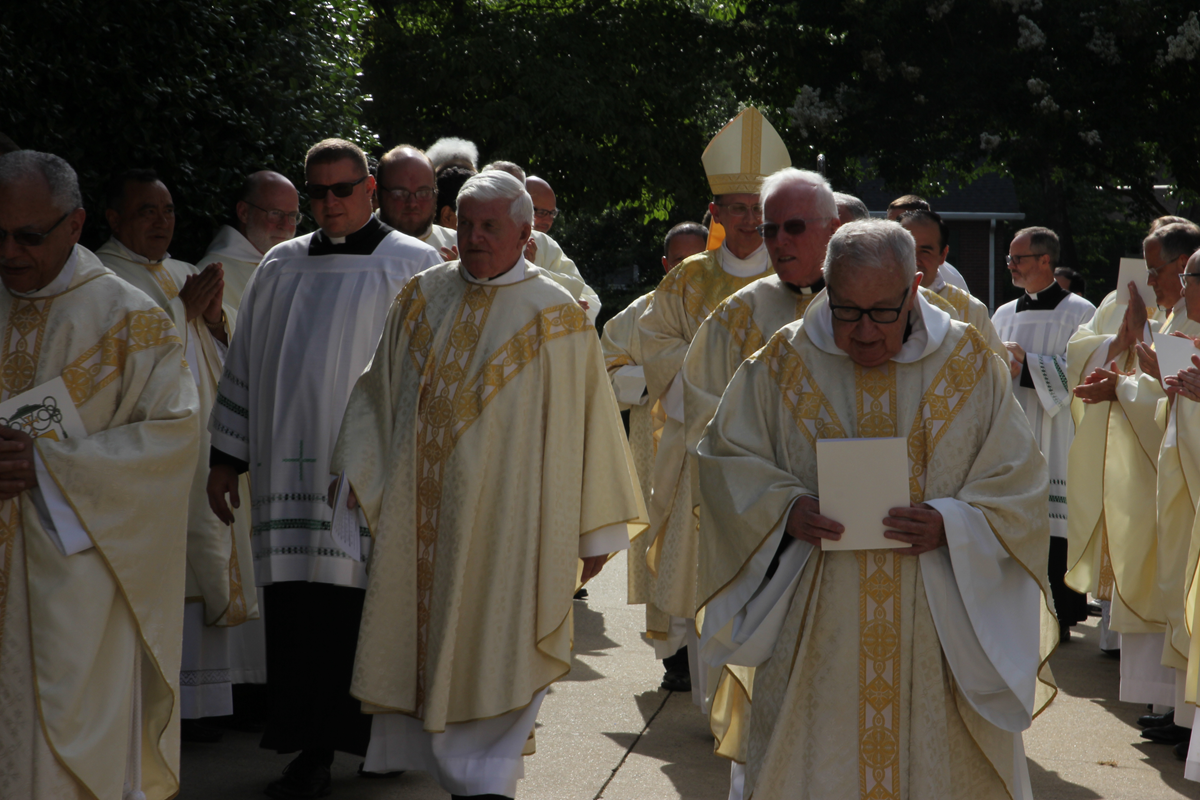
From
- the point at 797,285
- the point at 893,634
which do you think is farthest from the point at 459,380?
the point at 893,634

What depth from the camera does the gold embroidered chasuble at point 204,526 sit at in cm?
573

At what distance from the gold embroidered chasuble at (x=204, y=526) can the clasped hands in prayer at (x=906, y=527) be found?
3.05 metres

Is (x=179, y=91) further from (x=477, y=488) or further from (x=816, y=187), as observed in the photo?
(x=816, y=187)

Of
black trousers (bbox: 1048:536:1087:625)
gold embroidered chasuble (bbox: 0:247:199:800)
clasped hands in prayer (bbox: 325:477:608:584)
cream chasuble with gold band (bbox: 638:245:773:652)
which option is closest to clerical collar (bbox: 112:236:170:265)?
clasped hands in prayer (bbox: 325:477:608:584)

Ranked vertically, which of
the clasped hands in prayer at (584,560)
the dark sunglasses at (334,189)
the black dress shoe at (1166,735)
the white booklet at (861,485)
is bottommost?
the black dress shoe at (1166,735)

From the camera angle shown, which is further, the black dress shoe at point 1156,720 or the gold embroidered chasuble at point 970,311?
the black dress shoe at point 1156,720

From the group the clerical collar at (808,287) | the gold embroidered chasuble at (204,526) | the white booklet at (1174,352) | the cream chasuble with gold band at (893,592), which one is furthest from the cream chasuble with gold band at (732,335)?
the gold embroidered chasuble at (204,526)

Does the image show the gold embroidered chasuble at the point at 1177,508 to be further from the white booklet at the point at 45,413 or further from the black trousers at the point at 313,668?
the white booklet at the point at 45,413

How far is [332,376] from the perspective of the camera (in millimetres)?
5141

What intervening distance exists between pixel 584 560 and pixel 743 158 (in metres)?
2.37

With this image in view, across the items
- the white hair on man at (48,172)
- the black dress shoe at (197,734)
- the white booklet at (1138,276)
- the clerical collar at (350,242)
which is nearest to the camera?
the white hair on man at (48,172)

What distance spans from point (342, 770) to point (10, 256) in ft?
8.06

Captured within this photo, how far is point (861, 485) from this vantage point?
348cm

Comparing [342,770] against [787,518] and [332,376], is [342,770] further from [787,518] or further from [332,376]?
[787,518]
